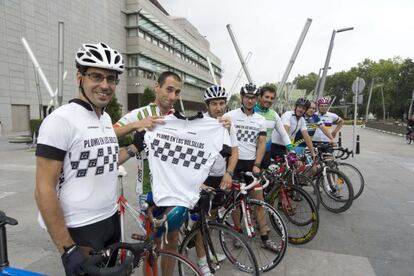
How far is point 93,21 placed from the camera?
40219 millimetres

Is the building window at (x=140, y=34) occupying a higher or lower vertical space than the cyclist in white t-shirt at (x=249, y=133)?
higher

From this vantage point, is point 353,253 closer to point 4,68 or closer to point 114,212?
point 114,212

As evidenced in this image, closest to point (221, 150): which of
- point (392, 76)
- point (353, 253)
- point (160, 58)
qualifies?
point (353, 253)

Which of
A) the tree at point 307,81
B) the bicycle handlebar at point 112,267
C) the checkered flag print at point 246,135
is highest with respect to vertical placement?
the tree at point 307,81

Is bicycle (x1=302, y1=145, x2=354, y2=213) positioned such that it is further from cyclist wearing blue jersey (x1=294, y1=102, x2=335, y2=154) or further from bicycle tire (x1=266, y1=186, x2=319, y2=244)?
bicycle tire (x1=266, y1=186, x2=319, y2=244)

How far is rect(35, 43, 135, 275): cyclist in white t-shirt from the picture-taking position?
1.62 m

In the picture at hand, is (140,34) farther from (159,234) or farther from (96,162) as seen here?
(96,162)

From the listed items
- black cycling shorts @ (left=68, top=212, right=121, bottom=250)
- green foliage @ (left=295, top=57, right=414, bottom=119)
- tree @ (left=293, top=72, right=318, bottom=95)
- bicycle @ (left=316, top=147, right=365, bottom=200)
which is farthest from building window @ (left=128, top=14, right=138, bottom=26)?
tree @ (left=293, top=72, right=318, bottom=95)

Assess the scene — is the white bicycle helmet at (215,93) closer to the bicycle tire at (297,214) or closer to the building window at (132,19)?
the bicycle tire at (297,214)

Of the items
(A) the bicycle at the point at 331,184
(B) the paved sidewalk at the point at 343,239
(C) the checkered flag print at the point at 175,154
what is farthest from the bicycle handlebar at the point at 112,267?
(A) the bicycle at the point at 331,184

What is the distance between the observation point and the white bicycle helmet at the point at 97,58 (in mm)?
1897

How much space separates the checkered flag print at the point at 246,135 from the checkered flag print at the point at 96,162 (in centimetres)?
236

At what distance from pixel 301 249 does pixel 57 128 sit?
11.7 feet

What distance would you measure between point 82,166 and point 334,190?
196 inches
